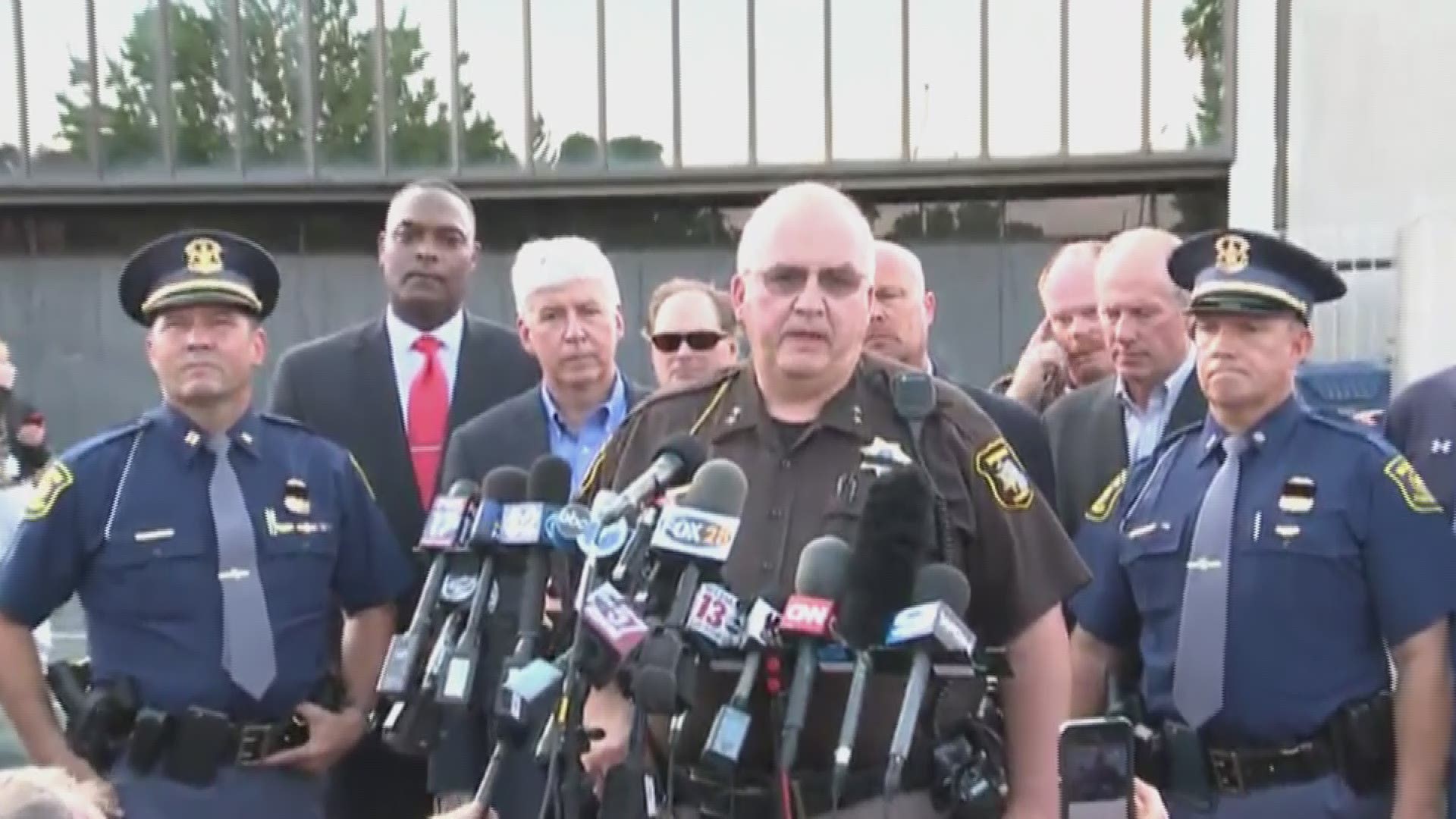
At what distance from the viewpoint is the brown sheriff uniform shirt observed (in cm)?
335

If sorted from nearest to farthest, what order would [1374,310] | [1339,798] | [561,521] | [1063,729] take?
[1063,729]
[561,521]
[1339,798]
[1374,310]

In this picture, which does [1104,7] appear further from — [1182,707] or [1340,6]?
[1182,707]

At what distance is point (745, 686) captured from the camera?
2.72 metres

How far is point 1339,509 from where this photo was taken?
157 inches

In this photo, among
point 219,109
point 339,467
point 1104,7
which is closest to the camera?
point 339,467

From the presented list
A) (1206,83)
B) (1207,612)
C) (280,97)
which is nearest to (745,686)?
(1207,612)

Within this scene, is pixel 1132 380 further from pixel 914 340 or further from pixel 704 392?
pixel 704 392

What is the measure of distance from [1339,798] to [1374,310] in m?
5.42

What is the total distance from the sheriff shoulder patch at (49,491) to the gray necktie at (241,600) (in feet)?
1.15

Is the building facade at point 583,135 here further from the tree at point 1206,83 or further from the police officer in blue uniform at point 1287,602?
the police officer in blue uniform at point 1287,602

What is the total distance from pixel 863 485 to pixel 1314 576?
1272 millimetres

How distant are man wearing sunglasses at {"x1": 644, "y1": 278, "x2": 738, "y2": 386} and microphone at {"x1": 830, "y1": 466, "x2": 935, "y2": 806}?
2.63 meters

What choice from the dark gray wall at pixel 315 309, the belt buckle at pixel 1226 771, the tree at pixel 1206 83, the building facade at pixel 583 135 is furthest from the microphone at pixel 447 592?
the tree at pixel 1206 83

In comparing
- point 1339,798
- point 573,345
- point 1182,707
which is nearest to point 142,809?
point 573,345
